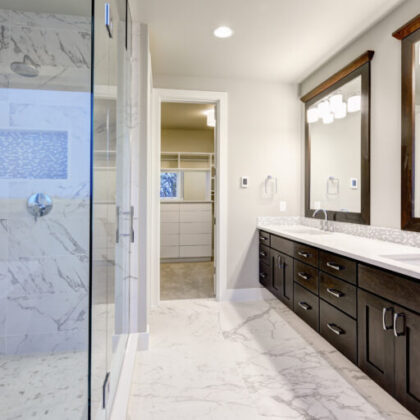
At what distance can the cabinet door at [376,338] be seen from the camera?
4.82 ft

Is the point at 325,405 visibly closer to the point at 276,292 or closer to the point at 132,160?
the point at 276,292

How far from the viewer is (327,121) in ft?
9.80

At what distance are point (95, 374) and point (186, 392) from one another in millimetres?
785

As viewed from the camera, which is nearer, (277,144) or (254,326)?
(254,326)

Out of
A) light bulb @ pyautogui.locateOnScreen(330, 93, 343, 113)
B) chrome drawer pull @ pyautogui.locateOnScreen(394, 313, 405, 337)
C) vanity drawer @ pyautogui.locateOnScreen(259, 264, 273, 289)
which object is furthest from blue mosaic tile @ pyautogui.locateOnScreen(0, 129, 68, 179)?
light bulb @ pyautogui.locateOnScreen(330, 93, 343, 113)

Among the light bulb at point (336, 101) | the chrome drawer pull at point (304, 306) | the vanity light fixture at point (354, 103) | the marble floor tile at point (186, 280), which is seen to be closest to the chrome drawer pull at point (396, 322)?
the chrome drawer pull at point (304, 306)

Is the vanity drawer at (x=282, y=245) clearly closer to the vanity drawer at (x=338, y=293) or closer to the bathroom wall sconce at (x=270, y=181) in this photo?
the vanity drawer at (x=338, y=293)

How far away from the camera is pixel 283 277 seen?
2730 millimetres

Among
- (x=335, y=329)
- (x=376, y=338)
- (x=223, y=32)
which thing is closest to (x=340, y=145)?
(x=223, y=32)

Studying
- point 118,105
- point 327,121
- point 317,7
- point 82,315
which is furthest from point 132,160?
point 327,121

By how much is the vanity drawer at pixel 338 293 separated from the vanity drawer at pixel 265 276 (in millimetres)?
992

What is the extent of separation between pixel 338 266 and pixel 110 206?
1393 mm

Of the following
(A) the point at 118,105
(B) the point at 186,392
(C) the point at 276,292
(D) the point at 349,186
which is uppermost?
(A) the point at 118,105

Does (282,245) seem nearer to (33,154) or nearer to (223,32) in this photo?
(223,32)
